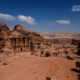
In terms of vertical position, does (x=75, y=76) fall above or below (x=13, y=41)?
below

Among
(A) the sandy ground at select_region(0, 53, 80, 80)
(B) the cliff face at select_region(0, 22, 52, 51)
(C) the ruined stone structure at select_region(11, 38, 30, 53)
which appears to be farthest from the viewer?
(C) the ruined stone structure at select_region(11, 38, 30, 53)

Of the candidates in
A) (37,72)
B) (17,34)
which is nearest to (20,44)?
(17,34)

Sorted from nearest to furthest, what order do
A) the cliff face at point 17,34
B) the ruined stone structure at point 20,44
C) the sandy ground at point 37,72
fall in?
the sandy ground at point 37,72 < the cliff face at point 17,34 < the ruined stone structure at point 20,44

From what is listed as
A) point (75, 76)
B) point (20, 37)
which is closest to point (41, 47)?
point (20, 37)

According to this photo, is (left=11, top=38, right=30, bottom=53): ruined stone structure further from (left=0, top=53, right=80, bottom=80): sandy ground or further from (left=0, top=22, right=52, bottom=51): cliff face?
(left=0, top=53, right=80, bottom=80): sandy ground

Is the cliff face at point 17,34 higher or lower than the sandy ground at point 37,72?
higher

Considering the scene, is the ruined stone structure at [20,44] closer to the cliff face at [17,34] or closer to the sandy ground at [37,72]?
the cliff face at [17,34]

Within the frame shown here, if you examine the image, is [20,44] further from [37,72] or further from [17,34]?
[37,72]

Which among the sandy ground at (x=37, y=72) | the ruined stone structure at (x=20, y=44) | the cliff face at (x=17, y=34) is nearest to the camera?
the sandy ground at (x=37, y=72)

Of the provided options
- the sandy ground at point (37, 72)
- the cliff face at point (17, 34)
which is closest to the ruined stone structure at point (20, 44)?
the cliff face at point (17, 34)

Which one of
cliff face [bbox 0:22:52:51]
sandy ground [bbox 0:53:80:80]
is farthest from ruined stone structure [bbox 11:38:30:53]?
sandy ground [bbox 0:53:80:80]

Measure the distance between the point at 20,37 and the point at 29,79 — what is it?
2140 centimetres

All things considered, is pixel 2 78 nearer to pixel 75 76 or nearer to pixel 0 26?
pixel 75 76

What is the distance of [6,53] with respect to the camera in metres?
21.1
